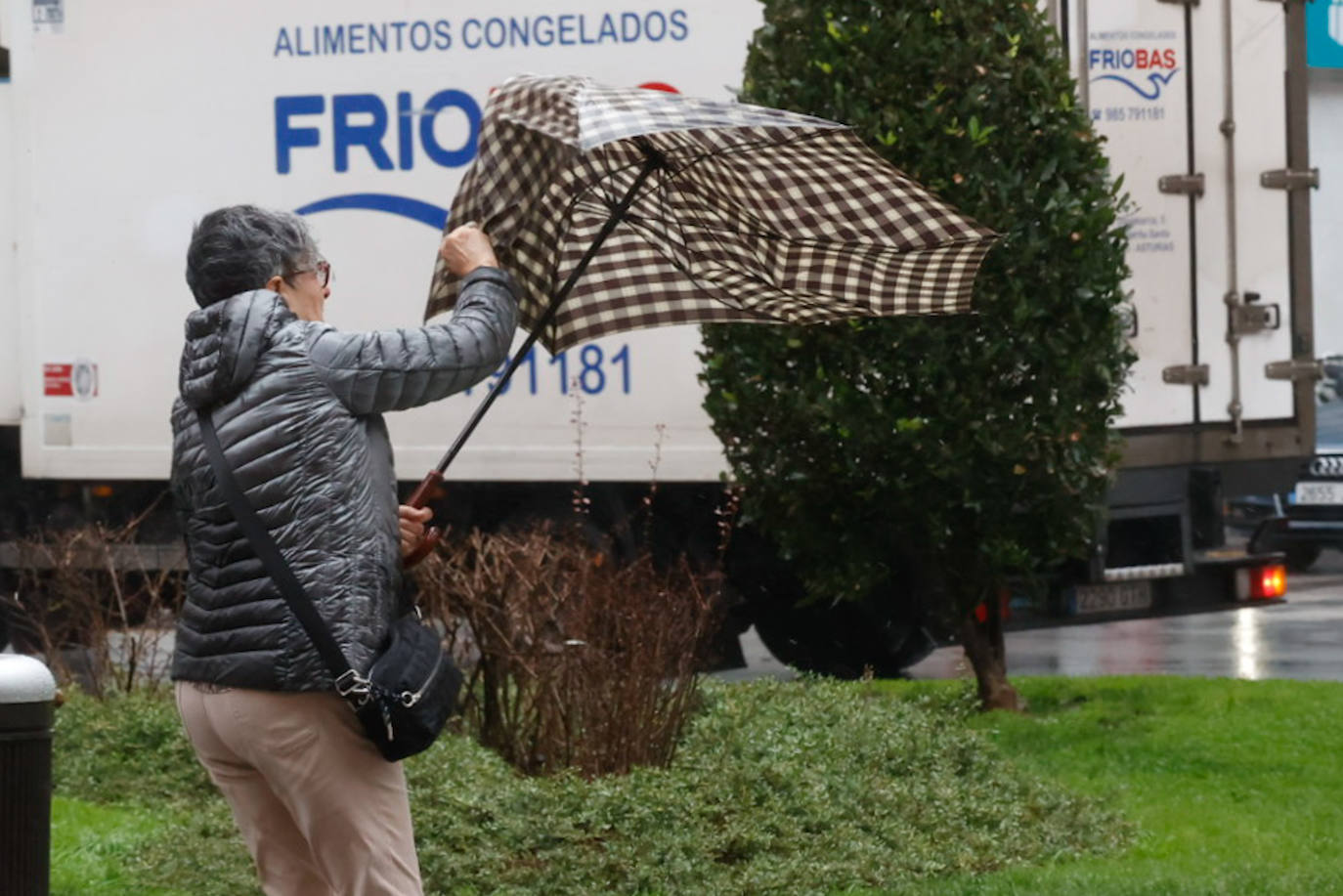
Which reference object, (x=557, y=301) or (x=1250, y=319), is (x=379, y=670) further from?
(x=1250, y=319)

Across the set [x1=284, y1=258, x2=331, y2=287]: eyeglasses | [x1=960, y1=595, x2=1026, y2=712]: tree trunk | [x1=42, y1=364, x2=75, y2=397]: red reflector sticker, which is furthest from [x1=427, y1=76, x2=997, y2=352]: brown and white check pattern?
[x1=42, y1=364, x2=75, y2=397]: red reflector sticker

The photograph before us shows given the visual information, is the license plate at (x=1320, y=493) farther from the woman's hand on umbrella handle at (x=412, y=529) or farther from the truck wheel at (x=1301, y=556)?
the woman's hand on umbrella handle at (x=412, y=529)

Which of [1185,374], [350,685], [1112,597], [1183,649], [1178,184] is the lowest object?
[1183,649]

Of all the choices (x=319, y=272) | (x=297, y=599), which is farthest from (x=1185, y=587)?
(x=297, y=599)

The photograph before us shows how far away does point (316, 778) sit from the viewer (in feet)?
12.3

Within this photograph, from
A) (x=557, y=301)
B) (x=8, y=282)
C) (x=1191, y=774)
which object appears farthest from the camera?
(x=8, y=282)

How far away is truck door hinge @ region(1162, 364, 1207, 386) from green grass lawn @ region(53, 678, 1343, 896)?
6.85ft

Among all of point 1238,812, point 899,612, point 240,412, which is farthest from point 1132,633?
point 240,412

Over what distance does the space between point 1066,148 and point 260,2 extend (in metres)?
4.77

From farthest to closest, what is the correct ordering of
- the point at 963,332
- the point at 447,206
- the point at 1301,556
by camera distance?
the point at 1301,556 → the point at 447,206 → the point at 963,332

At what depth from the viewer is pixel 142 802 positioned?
7375mm

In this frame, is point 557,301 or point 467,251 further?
point 557,301

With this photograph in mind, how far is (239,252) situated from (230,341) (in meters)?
0.20

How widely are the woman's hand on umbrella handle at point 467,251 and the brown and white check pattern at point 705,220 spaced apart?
23 cm
